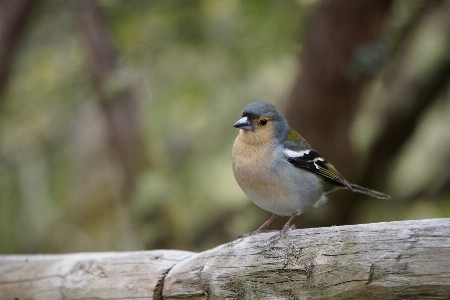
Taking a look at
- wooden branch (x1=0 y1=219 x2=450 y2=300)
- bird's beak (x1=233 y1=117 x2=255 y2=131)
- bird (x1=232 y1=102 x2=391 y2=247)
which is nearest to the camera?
wooden branch (x1=0 y1=219 x2=450 y2=300)

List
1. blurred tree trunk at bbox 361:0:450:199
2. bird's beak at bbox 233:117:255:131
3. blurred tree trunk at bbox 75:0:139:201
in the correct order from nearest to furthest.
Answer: bird's beak at bbox 233:117:255:131 < blurred tree trunk at bbox 75:0:139:201 < blurred tree trunk at bbox 361:0:450:199

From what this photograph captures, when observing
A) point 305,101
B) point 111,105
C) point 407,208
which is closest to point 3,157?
point 111,105

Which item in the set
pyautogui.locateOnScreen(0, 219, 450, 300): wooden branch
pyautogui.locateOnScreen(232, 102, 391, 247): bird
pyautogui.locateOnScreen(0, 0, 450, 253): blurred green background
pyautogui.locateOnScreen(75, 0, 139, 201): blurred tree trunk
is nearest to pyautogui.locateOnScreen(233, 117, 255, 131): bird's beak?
pyautogui.locateOnScreen(232, 102, 391, 247): bird

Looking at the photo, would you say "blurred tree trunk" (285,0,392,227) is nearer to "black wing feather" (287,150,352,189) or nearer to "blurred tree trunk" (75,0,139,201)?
"black wing feather" (287,150,352,189)

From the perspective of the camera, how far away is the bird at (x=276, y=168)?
3703 mm

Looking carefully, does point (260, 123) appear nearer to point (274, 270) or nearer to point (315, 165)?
point (315, 165)

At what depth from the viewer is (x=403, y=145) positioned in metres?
5.96

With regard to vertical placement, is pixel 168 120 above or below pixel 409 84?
below

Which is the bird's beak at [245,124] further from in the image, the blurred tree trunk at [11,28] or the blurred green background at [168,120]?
the blurred tree trunk at [11,28]

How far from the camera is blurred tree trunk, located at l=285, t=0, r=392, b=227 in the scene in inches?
206

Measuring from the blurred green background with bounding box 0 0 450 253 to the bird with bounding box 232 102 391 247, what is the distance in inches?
57.2

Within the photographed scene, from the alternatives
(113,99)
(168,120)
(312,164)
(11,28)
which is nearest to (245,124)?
(312,164)

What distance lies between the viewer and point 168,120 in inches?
263

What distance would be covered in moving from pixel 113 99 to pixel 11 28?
1287mm
